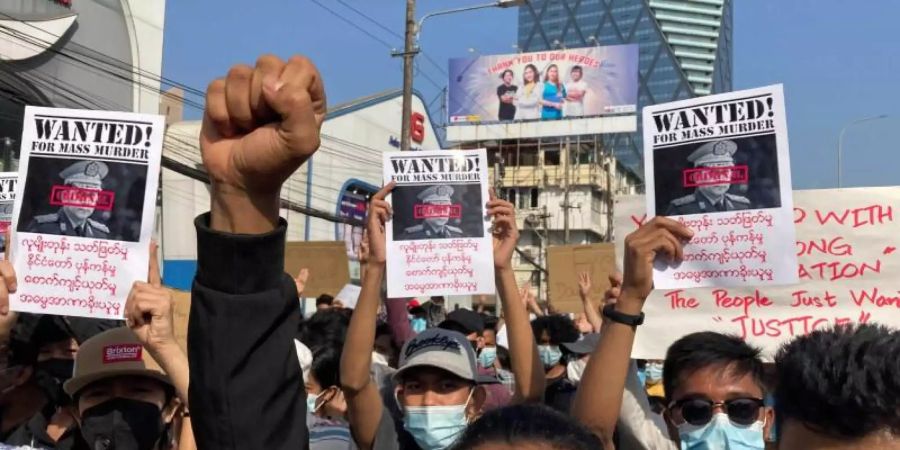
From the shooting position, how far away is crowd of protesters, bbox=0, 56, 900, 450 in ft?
4.87

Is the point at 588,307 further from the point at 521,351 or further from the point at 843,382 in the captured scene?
the point at 843,382

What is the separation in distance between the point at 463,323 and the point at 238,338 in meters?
4.50

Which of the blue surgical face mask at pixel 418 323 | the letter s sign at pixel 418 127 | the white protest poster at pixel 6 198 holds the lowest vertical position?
the blue surgical face mask at pixel 418 323

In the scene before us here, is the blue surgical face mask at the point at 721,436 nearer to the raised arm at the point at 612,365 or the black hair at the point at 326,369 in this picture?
the raised arm at the point at 612,365

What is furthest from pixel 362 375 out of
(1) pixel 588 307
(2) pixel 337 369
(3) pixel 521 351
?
(1) pixel 588 307

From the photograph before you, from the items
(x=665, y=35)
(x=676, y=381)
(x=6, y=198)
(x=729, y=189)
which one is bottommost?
(x=676, y=381)

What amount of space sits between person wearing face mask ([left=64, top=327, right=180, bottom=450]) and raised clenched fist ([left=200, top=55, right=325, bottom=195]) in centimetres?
136

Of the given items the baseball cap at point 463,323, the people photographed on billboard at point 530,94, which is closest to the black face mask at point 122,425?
the baseball cap at point 463,323

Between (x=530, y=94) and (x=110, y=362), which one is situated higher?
(x=530, y=94)

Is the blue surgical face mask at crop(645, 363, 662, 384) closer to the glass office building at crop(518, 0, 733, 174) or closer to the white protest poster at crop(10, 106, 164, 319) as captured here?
the white protest poster at crop(10, 106, 164, 319)

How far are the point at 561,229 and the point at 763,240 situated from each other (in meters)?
54.7

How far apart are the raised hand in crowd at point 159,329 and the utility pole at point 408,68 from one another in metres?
13.8

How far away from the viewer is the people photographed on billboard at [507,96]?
138 ft

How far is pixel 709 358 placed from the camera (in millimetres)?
2885
